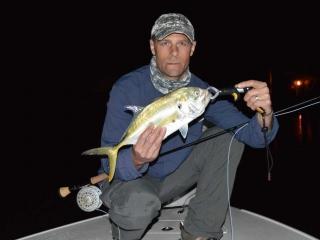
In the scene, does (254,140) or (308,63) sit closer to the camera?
(254,140)

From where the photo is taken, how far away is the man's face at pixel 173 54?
3.53 metres

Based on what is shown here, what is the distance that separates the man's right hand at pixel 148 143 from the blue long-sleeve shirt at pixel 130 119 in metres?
0.16

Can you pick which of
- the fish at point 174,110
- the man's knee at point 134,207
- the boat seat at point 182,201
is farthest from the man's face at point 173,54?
the boat seat at point 182,201

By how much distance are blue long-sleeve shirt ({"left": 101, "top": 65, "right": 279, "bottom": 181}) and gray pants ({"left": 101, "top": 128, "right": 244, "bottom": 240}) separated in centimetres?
10

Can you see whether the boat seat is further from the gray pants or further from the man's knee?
the man's knee

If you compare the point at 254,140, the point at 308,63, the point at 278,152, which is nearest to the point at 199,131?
the point at 254,140

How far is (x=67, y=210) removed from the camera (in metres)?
8.30

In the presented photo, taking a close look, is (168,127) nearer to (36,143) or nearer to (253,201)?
(253,201)

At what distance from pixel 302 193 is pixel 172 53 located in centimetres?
589

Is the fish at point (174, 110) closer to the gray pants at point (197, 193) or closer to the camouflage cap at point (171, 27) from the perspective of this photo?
the gray pants at point (197, 193)

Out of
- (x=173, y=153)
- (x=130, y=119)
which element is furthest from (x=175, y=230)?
(x=130, y=119)

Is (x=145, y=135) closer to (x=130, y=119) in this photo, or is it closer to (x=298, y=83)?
(x=130, y=119)

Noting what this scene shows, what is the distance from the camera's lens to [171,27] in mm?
3531

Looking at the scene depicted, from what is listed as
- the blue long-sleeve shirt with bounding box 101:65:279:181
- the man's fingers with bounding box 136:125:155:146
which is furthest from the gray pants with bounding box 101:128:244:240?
the man's fingers with bounding box 136:125:155:146
